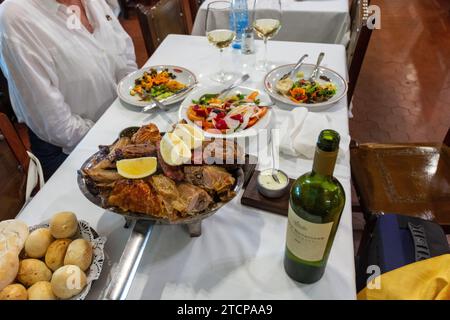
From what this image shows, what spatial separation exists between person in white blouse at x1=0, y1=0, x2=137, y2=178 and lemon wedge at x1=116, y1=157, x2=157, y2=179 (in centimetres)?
70

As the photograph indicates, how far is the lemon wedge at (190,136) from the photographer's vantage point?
0.75 m

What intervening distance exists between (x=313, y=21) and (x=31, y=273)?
6.16ft

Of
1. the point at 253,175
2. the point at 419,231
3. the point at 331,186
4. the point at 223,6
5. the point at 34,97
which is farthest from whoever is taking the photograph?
the point at 223,6

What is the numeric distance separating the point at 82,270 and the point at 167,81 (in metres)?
0.84

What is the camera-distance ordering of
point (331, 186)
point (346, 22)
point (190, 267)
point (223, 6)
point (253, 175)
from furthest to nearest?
1. point (346, 22)
2. point (223, 6)
3. point (253, 175)
4. point (190, 267)
5. point (331, 186)

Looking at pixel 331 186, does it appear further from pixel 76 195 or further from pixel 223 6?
pixel 223 6

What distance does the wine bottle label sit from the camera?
0.56 m

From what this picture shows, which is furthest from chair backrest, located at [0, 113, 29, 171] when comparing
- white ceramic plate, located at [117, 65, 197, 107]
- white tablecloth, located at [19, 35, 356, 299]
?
white ceramic plate, located at [117, 65, 197, 107]

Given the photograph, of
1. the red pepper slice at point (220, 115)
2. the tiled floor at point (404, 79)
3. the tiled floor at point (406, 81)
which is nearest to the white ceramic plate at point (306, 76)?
the red pepper slice at point (220, 115)

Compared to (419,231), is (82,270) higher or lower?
higher

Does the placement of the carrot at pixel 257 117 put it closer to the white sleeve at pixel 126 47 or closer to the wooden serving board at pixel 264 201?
the wooden serving board at pixel 264 201

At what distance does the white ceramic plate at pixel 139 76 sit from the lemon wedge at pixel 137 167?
19.9 inches

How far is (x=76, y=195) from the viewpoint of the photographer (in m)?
0.89
